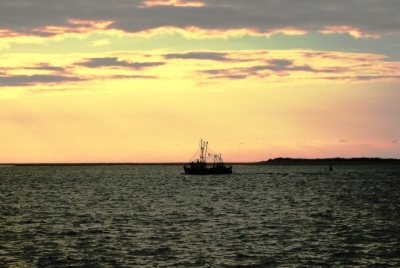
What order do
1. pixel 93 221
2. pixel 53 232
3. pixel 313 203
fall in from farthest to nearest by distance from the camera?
pixel 313 203
pixel 93 221
pixel 53 232

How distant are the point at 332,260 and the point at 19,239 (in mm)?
27133

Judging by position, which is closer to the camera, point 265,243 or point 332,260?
point 332,260

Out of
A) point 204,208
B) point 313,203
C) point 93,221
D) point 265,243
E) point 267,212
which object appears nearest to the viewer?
point 265,243

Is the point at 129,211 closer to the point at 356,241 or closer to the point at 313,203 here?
the point at 313,203

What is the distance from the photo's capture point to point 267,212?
78.5m

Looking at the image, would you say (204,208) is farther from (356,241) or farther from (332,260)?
(332,260)

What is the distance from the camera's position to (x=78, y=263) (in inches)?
1640

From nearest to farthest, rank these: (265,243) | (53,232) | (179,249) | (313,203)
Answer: (179,249) < (265,243) < (53,232) < (313,203)

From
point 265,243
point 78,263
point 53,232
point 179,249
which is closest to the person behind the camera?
point 78,263

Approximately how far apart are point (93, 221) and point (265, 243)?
24.8m

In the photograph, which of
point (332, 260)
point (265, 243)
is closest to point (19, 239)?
point (265, 243)

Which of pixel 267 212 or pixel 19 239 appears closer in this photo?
pixel 19 239

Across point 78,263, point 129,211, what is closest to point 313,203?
point 129,211

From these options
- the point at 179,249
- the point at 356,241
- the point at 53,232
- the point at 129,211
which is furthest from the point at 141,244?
the point at 129,211
